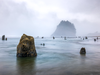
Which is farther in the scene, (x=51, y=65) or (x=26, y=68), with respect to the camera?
(x=51, y=65)

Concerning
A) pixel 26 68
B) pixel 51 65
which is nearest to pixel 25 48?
pixel 26 68

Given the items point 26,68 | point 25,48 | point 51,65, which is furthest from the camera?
point 25,48

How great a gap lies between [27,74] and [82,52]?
12710 millimetres

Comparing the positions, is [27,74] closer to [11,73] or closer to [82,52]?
[11,73]

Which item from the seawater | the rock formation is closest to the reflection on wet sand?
the seawater

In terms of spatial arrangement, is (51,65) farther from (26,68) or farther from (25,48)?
(25,48)

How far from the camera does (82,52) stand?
17000 millimetres

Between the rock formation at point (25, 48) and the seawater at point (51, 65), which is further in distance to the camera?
the rock formation at point (25, 48)

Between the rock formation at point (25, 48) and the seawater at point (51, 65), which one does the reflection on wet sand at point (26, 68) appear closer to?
the seawater at point (51, 65)

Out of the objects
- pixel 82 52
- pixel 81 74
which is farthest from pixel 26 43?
pixel 82 52

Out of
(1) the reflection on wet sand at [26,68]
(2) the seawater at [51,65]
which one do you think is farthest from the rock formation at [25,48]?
(1) the reflection on wet sand at [26,68]

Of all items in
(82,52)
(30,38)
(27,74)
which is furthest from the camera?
(82,52)

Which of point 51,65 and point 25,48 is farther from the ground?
point 25,48

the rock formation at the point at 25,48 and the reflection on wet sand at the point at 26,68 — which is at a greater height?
the rock formation at the point at 25,48
